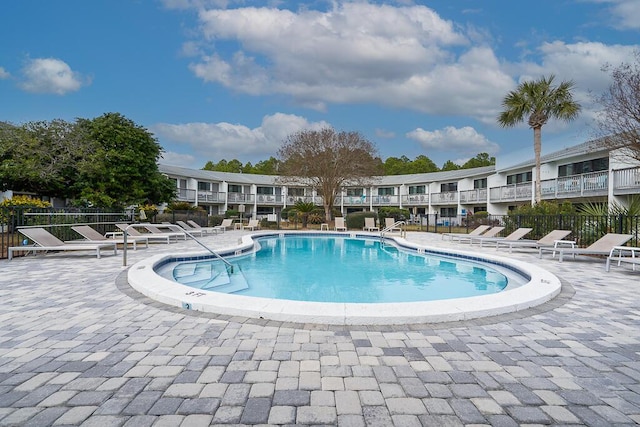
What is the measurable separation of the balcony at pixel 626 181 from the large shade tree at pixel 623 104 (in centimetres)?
470

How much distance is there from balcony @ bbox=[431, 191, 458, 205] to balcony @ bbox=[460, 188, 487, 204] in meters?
0.95

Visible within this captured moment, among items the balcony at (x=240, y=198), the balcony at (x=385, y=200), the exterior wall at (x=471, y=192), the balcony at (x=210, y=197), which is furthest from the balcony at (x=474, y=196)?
the balcony at (x=210, y=197)

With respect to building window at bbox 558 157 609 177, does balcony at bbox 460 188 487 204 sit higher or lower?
lower

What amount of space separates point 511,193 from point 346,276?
22.7m

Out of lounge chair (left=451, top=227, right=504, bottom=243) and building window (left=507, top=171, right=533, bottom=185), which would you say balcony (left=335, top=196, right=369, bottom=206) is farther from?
lounge chair (left=451, top=227, right=504, bottom=243)

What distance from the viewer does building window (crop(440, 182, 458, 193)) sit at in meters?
35.8

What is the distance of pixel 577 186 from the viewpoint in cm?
2019

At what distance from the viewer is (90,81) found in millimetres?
19719

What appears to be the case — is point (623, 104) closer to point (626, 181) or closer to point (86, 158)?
point (626, 181)

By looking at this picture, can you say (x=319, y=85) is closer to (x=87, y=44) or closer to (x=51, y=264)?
(x=87, y=44)

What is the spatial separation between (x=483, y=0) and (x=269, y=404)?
17212 mm

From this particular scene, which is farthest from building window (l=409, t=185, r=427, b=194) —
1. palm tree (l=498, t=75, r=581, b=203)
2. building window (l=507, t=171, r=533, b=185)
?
palm tree (l=498, t=75, r=581, b=203)

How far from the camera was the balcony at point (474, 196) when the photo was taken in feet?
98.0

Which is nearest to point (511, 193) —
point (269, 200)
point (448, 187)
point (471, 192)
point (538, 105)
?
point (471, 192)
